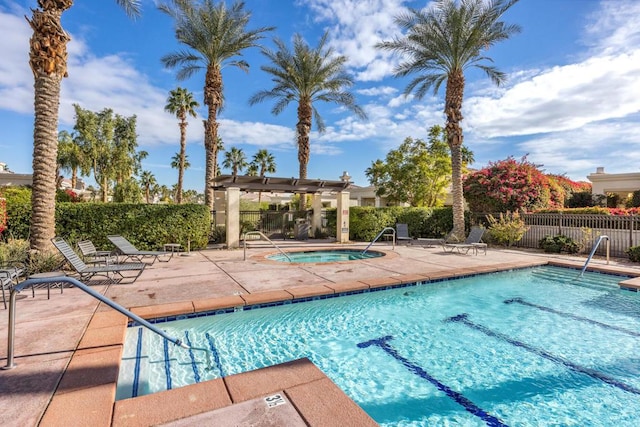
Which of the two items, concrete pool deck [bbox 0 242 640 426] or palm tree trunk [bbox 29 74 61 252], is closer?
concrete pool deck [bbox 0 242 640 426]

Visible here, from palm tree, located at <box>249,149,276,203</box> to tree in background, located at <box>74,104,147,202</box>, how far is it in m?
16.8

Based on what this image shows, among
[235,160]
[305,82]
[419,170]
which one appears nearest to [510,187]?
[419,170]

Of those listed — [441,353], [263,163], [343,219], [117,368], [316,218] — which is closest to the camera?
[117,368]

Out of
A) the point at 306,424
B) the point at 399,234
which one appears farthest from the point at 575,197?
the point at 306,424

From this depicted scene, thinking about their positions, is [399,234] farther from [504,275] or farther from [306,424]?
[306,424]

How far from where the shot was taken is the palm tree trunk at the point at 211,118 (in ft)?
56.0

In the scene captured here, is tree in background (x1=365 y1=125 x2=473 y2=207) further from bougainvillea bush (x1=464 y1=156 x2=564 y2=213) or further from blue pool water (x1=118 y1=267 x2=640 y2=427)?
blue pool water (x1=118 y1=267 x2=640 y2=427)

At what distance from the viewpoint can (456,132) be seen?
16.2 metres

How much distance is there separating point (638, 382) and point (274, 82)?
20721 mm

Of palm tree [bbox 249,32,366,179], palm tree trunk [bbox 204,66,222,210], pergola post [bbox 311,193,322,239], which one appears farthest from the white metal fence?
palm tree trunk [bbox 204,66,222,210]

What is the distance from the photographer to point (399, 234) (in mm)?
15992

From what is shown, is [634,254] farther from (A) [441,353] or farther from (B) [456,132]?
(A) [441,353]

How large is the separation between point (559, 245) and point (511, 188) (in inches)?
166

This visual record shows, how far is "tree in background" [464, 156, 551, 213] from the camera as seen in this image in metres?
16.5
